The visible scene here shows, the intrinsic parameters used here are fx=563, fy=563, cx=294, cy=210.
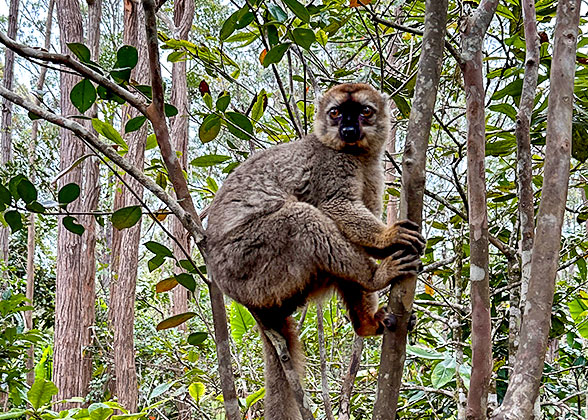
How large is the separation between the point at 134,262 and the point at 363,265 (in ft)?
21.1

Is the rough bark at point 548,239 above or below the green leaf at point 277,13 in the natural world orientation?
below

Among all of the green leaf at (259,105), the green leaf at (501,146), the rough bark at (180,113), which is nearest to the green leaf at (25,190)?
the green leaf at (259,105)

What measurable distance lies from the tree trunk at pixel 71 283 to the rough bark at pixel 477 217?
7679mm

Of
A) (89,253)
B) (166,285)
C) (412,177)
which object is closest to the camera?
(412,177)

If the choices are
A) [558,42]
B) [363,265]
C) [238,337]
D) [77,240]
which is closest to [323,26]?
[363,265]

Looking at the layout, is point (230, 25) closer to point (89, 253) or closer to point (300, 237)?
point (300, 237)

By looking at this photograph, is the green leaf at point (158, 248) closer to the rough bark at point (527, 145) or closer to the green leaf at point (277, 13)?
the green leaf at point (277, 13)

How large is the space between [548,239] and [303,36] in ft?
5.33

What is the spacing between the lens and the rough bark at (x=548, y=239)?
5.27 feet

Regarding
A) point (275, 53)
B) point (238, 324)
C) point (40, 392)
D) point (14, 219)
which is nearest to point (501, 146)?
point (275, 53)

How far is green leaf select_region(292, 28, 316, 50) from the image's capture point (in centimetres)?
277

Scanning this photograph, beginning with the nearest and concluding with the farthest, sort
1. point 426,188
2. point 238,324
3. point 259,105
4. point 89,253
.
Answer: point 259,105, point 426,188, point 238,324, point 89,253

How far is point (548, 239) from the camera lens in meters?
1.68

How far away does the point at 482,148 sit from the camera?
6.93ft
